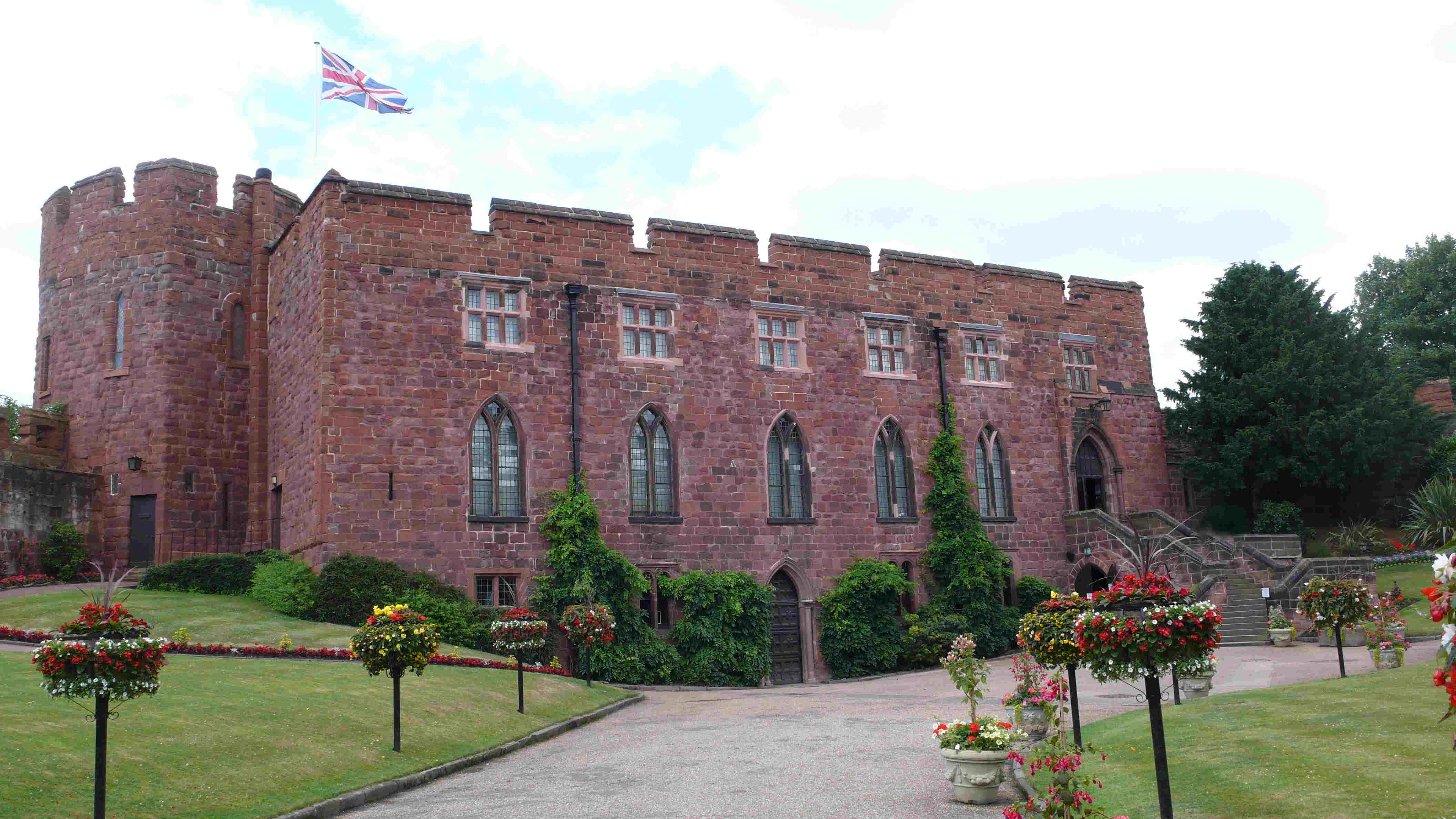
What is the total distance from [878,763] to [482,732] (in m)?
6.33

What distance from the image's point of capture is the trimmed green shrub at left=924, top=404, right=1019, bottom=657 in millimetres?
33281

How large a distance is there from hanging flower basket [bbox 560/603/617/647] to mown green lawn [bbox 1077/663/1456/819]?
10.7 m

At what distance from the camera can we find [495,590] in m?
28.6

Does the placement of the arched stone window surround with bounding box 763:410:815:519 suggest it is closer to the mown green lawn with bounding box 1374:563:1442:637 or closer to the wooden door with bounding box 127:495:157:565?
the mown green lawn with bounding box 1374:563:1442:637

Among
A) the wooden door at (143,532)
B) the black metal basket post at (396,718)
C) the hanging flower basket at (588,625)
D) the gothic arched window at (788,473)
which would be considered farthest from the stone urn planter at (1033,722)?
the wooden door at (143,532)

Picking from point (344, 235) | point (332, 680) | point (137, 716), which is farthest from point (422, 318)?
point (137, 716)

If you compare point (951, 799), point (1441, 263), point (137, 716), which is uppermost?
point (1441, 263)

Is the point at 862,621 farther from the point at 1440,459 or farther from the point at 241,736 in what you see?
the point at 1440,459

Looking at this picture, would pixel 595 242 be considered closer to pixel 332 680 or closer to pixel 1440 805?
pixel 332 680

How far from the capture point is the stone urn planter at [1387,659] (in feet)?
66.6

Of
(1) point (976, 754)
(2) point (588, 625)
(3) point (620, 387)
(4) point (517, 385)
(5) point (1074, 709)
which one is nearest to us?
(1) point (976, 754)

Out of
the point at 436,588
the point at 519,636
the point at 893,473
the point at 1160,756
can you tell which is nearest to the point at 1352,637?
the point at 893,473

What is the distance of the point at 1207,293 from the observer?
40.8 metres

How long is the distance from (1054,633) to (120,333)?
2866cm
